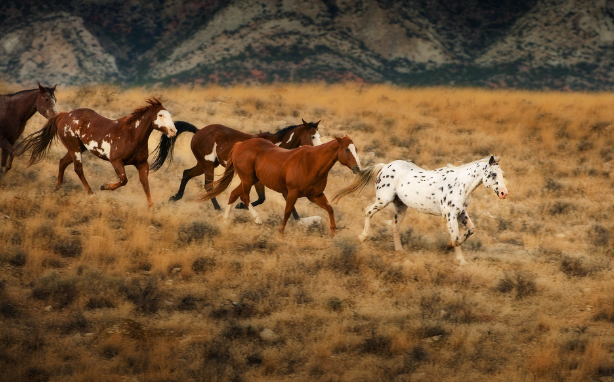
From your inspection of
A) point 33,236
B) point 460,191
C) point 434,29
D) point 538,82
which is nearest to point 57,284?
point 33,236

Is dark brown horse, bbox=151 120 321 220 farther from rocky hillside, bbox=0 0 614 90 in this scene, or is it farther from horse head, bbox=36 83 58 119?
rocky hillside, bbox=0 0 614 90

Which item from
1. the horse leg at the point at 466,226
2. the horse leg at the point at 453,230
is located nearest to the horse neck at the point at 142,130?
the horse leg at the point at 453,230

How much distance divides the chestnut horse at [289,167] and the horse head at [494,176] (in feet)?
6.21

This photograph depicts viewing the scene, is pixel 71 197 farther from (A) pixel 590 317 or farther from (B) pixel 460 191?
(A) pixel 590 317

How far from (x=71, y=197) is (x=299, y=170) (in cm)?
465

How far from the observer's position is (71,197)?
12477mm

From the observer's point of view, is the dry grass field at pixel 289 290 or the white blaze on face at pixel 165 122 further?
the white blaze on face at pixel 165 122

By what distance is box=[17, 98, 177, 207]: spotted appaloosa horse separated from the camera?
11.4 m

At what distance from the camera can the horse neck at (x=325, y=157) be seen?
1023cm

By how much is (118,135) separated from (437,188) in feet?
17.5

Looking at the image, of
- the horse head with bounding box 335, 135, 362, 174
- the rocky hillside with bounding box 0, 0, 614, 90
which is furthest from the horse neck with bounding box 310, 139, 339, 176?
the rocky hillside with bounding box 0, 0, 614, 90

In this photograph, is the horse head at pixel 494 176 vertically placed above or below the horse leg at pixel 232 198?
above

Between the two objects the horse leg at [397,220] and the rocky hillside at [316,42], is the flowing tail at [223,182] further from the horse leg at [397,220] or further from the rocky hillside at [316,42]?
the rocky hillside at [316,42]

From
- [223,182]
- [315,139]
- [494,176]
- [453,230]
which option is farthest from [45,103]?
[494,176]
